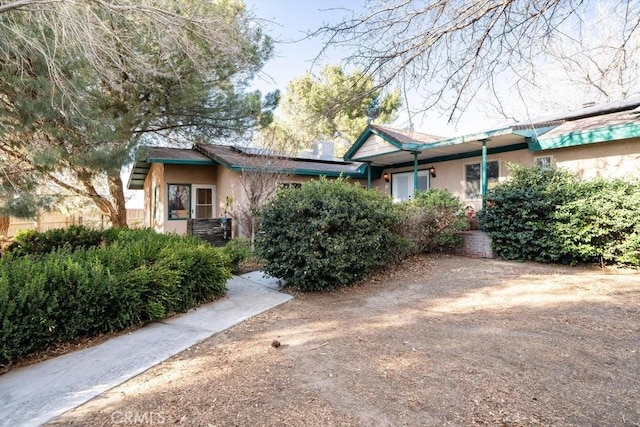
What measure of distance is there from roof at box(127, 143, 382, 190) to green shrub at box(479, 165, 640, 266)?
4.25 metres

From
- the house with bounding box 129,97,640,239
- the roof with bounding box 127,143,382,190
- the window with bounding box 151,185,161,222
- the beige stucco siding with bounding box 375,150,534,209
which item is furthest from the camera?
the window with bounding box 151,185,161,222

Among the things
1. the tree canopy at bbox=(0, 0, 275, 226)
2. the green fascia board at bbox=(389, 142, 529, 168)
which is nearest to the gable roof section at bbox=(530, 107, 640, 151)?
the green fascia board at bbox=(389, 142, 529, 168)

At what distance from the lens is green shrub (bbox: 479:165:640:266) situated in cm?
673

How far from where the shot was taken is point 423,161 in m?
12.9

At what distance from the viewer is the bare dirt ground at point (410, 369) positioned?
96.0 inches

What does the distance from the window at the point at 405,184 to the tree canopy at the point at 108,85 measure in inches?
229

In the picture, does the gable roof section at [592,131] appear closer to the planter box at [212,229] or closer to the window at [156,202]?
the planter box at [212,229]

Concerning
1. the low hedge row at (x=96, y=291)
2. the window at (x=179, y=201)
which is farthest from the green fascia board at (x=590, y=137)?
the window at (x=179, y=201)

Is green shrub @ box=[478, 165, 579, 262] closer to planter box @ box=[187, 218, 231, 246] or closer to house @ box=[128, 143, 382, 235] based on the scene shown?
house @ box=[128, 143, 382, 235]

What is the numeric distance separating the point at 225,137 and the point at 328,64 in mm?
10068

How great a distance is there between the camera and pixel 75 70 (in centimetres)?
686

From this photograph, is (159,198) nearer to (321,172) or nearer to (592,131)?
(321,172)

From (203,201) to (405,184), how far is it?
25.9 ft

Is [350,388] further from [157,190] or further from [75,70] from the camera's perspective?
[157,190]
